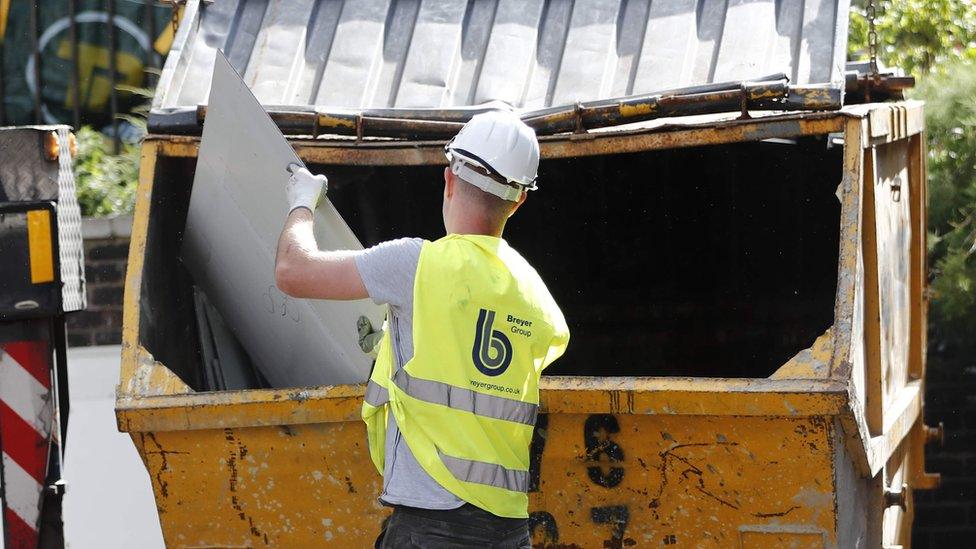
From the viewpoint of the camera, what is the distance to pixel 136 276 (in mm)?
3297

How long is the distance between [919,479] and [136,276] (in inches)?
115

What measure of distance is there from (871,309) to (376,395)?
146cm

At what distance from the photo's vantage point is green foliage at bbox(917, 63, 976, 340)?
521 cm

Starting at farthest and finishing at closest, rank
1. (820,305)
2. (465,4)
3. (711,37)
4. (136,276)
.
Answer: (820,305) < (465,4) < (711,37) < (136,276)

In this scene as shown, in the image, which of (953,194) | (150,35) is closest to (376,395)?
(953,194)

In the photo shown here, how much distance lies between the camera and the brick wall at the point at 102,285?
545cm

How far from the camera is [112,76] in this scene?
6.77m

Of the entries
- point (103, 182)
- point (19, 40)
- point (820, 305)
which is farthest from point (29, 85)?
point (820, 305)

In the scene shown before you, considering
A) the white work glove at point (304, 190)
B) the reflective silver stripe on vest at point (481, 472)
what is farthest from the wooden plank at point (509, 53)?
the reflective silver stripe on vest at point (481, 472)

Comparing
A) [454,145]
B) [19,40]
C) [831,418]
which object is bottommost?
[831,418]

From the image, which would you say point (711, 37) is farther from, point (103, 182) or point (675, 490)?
point (103, 182)

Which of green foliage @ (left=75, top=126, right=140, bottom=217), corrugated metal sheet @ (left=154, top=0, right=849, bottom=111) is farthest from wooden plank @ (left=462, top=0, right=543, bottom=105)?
green foliage @ (left=75, top=126, right=140, bottom=217)

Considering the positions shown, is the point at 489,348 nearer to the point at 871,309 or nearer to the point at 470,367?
the point at 470,367

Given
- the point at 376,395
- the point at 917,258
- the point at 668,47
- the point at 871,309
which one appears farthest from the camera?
the point at 917,258
